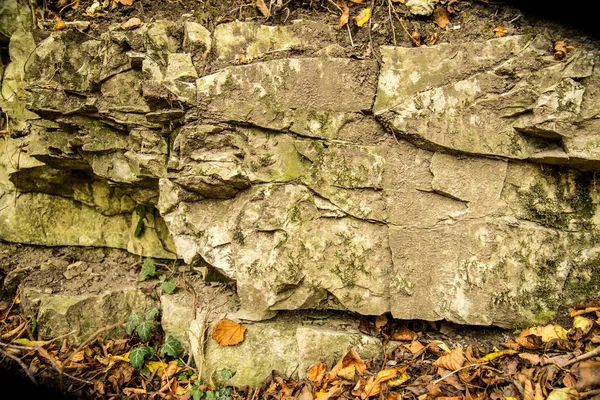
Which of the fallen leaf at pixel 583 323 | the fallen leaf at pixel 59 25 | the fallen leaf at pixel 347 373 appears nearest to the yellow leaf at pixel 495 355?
the fallen leaf at pixel 583 323

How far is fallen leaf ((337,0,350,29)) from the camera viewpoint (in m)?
2.95

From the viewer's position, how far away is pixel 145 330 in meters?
3.34

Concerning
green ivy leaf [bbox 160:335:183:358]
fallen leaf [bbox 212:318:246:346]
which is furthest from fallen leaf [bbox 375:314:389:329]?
green ivy leaf [bbox 160:335:183:358]

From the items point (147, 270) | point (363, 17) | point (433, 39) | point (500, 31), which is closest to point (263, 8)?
point (363, 17)

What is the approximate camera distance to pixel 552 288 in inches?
106

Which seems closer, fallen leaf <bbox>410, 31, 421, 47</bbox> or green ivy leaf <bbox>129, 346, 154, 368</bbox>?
fallen leaf <bbox>410, 31, 421, 47</bbox>

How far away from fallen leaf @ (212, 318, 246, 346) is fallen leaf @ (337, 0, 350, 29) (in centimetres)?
242

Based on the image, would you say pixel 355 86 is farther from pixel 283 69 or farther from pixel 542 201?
pixel 542 201

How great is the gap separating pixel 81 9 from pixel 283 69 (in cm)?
207

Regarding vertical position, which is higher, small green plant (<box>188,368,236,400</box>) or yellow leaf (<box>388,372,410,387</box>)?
yellow leaf (<box>388,372,410,387</box>)

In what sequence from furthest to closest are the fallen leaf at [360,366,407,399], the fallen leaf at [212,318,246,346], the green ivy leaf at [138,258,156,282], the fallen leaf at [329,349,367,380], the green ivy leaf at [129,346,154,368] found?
the green ivy leaf at [138,258,156,282] < the green ivy leaf at [129,346,154,368] < the fallen leaf at [212,318,246,346] < the fallen leaf at [329,349,367,380] < the fallen leaf at [360,366,407,399]

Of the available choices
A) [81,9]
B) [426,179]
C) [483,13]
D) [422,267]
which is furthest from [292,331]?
[81,9]

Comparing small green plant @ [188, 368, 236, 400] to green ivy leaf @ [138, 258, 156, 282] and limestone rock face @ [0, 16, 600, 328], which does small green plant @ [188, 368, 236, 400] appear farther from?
green ivy leaf @ [138, 258, 156, 282]

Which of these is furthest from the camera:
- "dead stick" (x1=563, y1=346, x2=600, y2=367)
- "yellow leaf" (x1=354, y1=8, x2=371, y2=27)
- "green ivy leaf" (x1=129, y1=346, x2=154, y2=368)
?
"green ivy leaf" (x1=129, y1=346, x2=154, y2=368)
